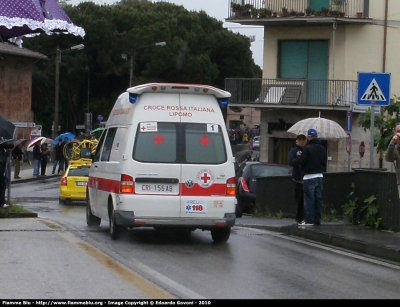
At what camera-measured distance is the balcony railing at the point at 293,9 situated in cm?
3475

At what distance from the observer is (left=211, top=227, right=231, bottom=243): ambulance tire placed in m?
13.0

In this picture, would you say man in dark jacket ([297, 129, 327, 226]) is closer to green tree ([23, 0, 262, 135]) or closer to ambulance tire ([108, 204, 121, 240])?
ambulance tire ([108, 204, 121, 240])

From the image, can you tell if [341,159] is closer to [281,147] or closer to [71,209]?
[281,147]

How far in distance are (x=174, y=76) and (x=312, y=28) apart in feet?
95.3

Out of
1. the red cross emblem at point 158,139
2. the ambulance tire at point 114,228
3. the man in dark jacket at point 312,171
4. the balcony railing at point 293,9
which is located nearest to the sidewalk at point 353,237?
the man in dark jacket at point 312,171

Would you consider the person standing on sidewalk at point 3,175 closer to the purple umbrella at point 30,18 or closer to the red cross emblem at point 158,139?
the red cross emblem at point 158,139

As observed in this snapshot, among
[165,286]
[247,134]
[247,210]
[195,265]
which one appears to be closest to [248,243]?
[195,265]

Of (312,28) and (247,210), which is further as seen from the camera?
(312,28)

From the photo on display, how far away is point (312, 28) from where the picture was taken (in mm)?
35750

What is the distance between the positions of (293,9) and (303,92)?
3.74 meters

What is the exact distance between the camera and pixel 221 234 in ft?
43.2

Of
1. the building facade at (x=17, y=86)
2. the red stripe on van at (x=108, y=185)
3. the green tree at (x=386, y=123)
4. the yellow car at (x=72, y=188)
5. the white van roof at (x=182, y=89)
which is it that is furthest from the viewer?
the building facade at (x=17, y=86)

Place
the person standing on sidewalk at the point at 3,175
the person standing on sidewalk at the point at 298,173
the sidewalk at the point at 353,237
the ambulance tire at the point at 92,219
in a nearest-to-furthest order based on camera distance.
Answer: the sidewalk at the point at 353,237 < the person standing on sidewalk at the point at 298,173 < the ambulance tire at the point at 92,219 < the person standing on sidewalk at the point at 3,175

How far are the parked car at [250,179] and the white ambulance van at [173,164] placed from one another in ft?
29.0
